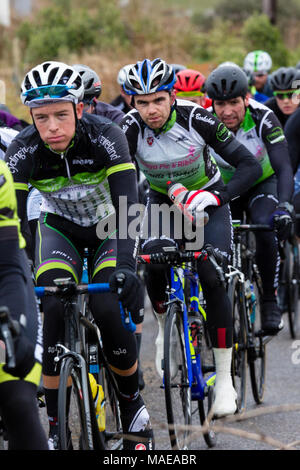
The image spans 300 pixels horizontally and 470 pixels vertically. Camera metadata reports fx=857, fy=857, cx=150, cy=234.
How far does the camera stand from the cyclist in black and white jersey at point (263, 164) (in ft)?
22.4

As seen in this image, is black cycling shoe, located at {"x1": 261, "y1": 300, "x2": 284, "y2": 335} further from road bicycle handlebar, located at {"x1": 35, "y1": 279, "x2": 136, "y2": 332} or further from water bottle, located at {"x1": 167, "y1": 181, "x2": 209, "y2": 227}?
road bicycle handlebar, located at {"x1": 35, "y1": 279, "x2": 136, "y2": 332}

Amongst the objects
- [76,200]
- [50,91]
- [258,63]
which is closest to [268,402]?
[76,200]

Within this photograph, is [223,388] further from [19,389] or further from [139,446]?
[19,389]

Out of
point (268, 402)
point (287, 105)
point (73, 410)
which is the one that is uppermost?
point (287, 105)

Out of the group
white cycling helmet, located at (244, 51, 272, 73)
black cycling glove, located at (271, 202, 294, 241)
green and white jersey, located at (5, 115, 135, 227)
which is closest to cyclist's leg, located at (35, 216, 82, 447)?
green and white jersey, located at (5, 115, 135, 227)

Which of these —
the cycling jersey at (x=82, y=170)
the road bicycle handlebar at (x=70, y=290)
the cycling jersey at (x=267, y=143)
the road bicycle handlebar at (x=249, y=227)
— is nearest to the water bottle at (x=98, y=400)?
the road bicycle handlebar at (x=70, y=290)

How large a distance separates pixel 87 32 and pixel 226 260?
22.3 meters

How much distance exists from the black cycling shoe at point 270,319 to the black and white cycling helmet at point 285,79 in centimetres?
313

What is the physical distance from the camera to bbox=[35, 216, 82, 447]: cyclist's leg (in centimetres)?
449

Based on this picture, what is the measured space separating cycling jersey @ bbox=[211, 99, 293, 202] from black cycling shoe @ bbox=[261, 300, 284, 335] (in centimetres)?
113

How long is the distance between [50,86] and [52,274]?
1.02m

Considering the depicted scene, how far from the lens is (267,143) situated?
23.2 ft

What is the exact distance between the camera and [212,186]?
6113mm
